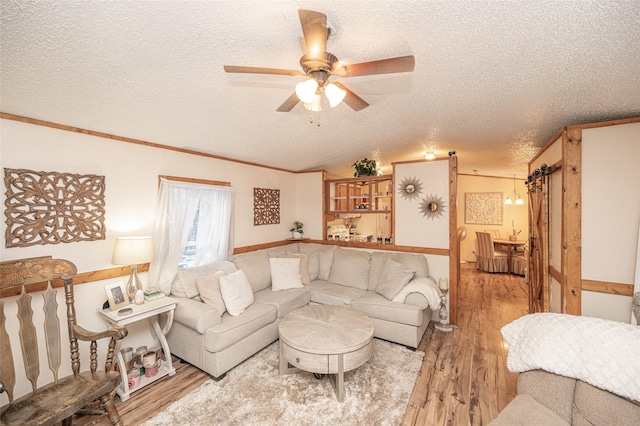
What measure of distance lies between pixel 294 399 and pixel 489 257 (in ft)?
19.6

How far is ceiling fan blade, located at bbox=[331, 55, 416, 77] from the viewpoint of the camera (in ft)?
3.95

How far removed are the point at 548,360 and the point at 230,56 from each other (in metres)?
2.55

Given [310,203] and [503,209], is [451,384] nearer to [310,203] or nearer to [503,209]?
[310,203]

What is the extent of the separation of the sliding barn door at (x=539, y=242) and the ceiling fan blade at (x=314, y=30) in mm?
3066

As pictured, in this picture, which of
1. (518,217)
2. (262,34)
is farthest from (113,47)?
(518,217)

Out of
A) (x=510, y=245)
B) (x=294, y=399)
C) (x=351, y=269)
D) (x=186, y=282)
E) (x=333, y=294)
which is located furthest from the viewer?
(x=510, y=245)

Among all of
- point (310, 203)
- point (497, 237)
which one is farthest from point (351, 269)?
point (497, 237)

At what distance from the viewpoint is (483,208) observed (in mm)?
7441

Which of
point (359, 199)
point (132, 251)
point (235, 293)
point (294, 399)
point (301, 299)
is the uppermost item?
point (359, 199)

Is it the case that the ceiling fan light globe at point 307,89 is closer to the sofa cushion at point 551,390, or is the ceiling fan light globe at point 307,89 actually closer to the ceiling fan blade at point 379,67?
the ceiling fan blade at point 379,67

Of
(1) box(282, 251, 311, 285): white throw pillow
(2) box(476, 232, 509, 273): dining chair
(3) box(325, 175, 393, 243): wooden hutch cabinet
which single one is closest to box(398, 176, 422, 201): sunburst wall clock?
(3) box(325, 175, 393, 243): wooden hutch cabinet

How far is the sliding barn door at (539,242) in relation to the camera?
9.89ft

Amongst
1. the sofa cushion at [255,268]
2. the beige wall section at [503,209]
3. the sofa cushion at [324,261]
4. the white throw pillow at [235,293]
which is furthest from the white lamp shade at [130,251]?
the beige wall section at [503,209]

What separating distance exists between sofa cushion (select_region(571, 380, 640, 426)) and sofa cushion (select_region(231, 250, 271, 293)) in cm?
307
